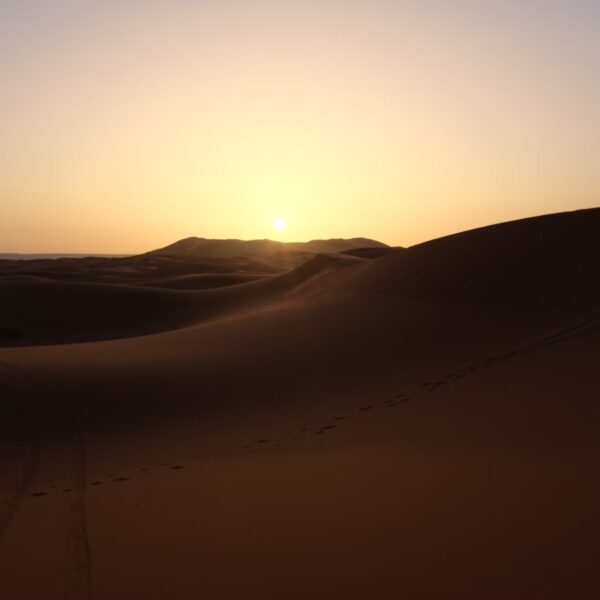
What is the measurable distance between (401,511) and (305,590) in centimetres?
123

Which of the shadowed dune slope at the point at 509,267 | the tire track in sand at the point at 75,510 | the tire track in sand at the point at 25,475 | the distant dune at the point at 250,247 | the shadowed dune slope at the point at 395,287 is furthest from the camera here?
the distant dune at the point at 250,247

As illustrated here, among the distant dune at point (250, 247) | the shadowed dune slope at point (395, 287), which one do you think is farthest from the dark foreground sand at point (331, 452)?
the distant dune at point (250, 247)

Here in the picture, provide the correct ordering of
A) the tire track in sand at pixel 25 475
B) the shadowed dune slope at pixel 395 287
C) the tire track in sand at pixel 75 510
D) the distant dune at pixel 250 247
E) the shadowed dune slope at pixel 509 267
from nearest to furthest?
the tire track in sand at pixel 75 510 < the tire track in sand at pixel 25 475 < the shadowed dune slope at pixel 509 267 < the shadowed dune slope at pixel 395 287 < the distant dune at pixel 250 247

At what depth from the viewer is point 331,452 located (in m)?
6.66

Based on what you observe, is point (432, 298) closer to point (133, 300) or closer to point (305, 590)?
point (305, 590)

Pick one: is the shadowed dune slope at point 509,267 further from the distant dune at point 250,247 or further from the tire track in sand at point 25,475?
the distant dune at point 250,247

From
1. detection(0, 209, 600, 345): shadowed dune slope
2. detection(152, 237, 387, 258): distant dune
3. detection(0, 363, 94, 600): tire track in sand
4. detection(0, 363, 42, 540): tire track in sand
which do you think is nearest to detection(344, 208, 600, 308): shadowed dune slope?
detection(0, 209, 600, 345): shadowed dune slope

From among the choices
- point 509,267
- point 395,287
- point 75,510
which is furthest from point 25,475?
point 395,287

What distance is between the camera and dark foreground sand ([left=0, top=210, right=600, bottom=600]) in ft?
12.6

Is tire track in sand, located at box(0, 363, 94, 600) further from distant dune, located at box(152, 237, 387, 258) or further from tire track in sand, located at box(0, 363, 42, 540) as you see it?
distant dune, located at box(152, 237, 387, 258)

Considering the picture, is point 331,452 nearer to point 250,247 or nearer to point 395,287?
point 395,287

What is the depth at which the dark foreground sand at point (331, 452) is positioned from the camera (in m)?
3.85

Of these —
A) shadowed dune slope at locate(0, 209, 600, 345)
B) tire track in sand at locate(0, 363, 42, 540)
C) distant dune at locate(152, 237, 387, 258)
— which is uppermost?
distant dune at locate(152, 237, 387, 258)

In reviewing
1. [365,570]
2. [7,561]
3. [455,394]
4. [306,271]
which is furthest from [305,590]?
[306,271]
